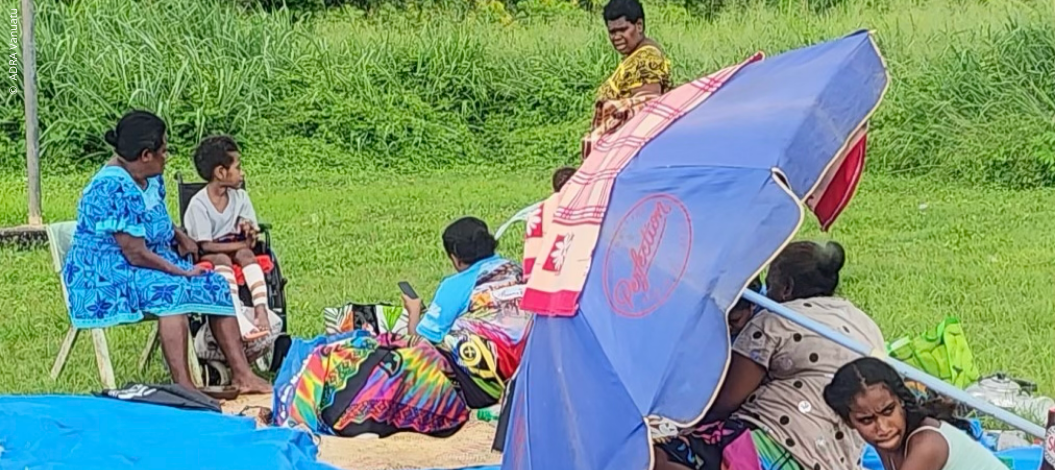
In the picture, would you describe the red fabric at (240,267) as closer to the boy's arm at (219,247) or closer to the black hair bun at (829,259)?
the boy's arm at (219,247)

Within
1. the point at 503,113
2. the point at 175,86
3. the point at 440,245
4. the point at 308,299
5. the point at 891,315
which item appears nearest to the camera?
the point at 891,315

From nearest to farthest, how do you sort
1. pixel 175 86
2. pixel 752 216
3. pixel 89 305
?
pixel 752 216 → pixel 89 305 → pixel 175 86

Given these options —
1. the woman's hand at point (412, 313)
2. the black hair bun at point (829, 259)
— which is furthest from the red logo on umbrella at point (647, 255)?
the woman's hand at point (412, 313)

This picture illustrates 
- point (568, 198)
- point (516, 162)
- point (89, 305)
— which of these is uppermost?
point (568, 198)

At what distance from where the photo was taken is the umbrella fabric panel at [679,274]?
11.3ft

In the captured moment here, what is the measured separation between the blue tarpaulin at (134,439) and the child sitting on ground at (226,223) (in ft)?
3.13

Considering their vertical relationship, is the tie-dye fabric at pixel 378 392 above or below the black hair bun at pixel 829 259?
below

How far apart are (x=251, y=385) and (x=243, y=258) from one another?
644 mm

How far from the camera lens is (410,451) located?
6305mm

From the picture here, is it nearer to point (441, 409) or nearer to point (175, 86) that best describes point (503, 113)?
point (175, 86)

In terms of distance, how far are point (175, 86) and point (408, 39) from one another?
2.76 m

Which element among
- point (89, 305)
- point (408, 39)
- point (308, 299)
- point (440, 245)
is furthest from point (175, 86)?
point (89, 305)

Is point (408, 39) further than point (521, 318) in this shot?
Yes

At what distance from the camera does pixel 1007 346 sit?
777 centimetres
